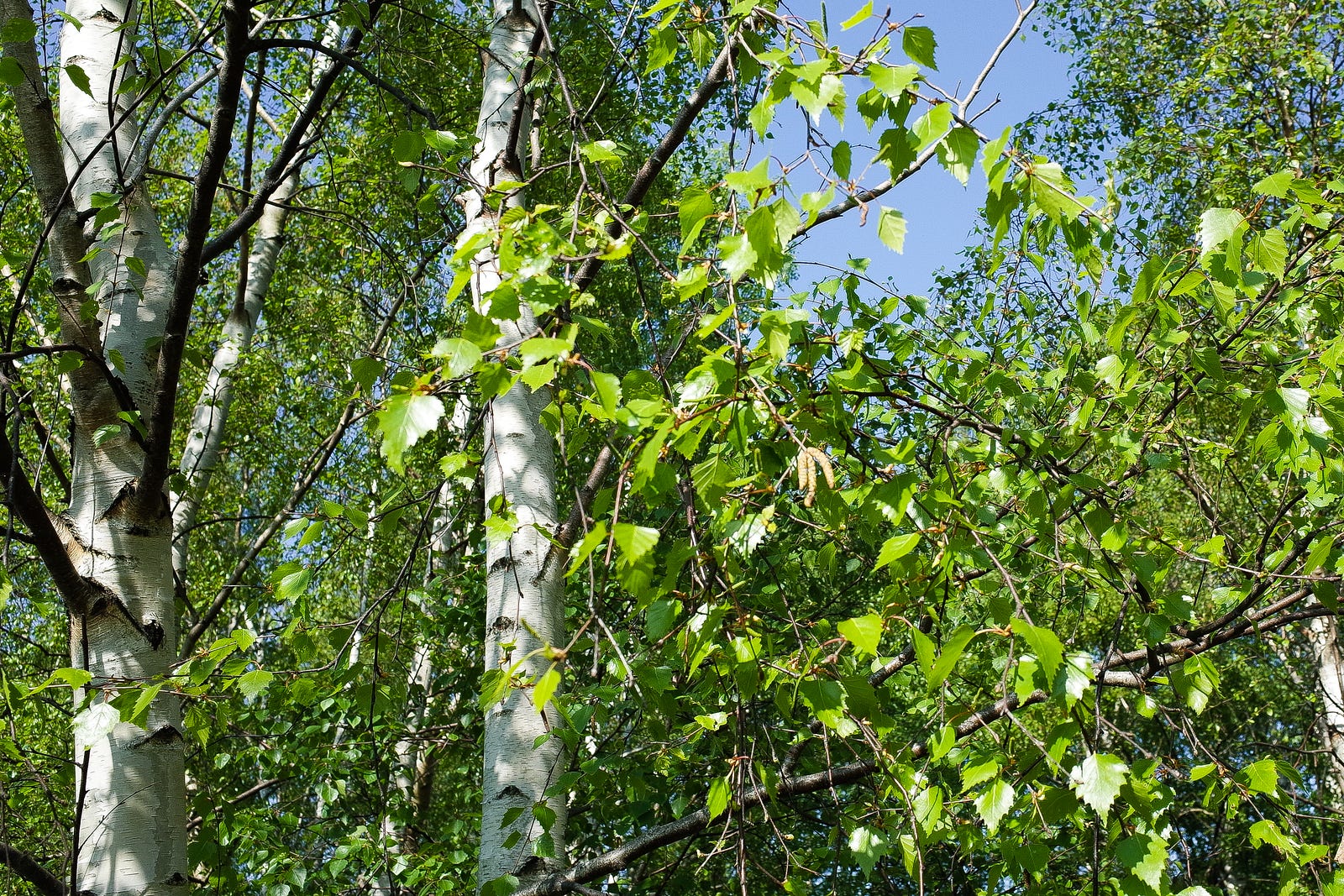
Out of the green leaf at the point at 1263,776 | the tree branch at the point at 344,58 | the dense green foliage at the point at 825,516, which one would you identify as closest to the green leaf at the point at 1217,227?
the dense green foliage at the point at 825,516

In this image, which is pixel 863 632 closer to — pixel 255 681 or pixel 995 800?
pixel 995 800

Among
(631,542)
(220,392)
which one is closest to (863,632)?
(631,542)

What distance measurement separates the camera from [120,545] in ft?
7.32

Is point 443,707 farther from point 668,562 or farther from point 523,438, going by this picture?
point 668,562

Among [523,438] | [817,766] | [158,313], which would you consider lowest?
[817,766]

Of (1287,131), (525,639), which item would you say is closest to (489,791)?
(525,639)

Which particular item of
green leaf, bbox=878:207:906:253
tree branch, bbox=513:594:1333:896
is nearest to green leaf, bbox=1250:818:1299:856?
tree branch, bbox=513:594:1333:896

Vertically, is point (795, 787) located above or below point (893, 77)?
below

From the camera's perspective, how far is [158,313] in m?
2.47

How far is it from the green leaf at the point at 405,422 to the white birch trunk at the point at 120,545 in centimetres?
100

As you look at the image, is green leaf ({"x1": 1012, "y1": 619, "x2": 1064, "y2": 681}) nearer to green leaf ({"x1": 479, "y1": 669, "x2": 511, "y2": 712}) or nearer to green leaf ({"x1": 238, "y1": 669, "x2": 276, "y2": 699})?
green leaf ({"x1": 479, "y1": 669, "x2": 511, "y2": 712})

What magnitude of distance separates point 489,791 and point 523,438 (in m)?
0.86

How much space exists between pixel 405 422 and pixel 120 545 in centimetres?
140

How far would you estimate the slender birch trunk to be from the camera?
2109 mm
